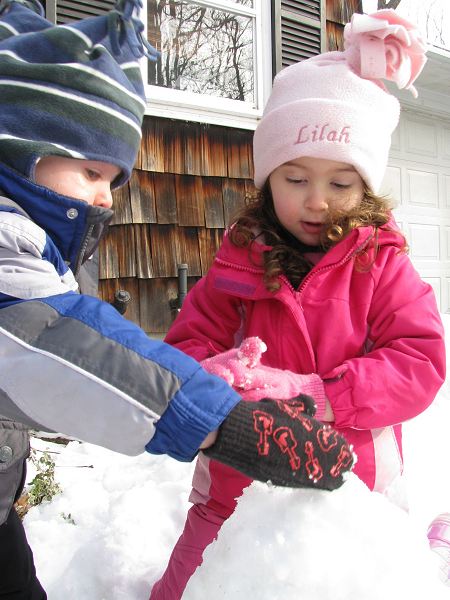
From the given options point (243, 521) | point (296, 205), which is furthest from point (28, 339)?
point (296, 205)

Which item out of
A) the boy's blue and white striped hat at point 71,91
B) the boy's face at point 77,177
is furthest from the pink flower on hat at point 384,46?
the boy's face at point 77,177

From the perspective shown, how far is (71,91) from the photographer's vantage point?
4.12 feet

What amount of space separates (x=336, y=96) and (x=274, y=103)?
0.23 m

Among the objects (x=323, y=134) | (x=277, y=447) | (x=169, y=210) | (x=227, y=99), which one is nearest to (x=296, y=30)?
(x=227, y=99)

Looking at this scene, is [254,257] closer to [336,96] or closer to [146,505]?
[336,96]

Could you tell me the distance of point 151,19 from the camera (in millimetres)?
4332

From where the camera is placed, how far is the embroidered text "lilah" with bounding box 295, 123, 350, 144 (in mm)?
1534

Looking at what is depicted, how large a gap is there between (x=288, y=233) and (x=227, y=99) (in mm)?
3253

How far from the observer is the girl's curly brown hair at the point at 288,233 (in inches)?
59.1

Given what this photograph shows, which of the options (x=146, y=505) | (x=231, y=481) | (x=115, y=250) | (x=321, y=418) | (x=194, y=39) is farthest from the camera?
(x=194, y=39)

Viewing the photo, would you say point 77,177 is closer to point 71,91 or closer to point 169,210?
point 71,91

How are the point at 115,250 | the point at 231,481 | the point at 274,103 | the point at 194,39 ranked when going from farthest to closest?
the point at 194,39, the point at 115,250, the point at 274,103, the point at 231,481

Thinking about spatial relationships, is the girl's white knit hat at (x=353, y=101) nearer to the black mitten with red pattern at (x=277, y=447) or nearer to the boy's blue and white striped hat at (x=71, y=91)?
the boy's blue and white striped hat at (x=71, y=91)

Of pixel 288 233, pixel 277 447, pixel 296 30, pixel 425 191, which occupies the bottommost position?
pixel 277 447
